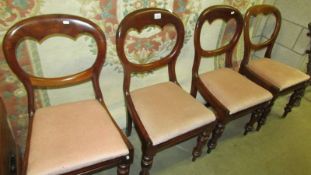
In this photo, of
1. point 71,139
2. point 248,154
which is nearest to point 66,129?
point 71,139

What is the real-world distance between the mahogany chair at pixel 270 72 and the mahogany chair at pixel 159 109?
0.61 m

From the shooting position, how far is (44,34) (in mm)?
1008

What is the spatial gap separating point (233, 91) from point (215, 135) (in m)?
0.30

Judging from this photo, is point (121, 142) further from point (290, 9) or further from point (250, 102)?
point (290, 9)

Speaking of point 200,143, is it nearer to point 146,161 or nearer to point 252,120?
point 146,161

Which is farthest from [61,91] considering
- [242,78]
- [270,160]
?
[270,160]

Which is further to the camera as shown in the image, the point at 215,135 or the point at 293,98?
the point at 293,98

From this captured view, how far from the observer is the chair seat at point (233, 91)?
1.38m

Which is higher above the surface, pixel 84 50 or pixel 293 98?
pixel 84 50

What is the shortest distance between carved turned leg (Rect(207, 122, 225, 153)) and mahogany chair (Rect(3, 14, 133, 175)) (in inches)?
26.0

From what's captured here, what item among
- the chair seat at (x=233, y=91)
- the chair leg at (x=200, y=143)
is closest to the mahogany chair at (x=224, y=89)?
the chair seat at (x=233, y=91)

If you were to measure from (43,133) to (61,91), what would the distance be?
0.38 metres

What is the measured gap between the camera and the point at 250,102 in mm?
1408

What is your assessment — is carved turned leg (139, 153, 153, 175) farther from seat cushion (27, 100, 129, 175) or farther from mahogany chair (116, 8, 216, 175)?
seat cushion (27, 100, 129, 175)
